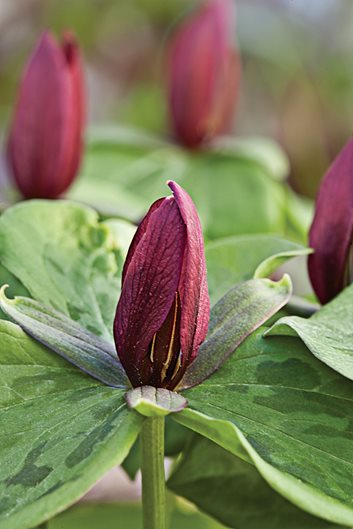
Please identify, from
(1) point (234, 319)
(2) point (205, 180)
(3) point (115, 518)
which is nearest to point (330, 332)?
(1) point (234, 319)

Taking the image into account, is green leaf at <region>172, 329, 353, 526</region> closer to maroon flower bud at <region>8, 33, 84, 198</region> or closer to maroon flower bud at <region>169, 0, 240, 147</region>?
maroon flower bud at <region>8, 33, 84, 198</region>

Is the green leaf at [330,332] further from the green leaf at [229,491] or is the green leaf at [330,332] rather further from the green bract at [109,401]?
the green leaf at [229,491]

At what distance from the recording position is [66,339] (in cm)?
45

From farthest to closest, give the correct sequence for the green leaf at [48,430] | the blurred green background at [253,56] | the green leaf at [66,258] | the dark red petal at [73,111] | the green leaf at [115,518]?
1. the blurred green background at [253,56]
2. the dark red petal at [73,111]
3. the green leaf at [115,518]
4. the green leaf at [66,258]
5. the green leaf at [48,430]

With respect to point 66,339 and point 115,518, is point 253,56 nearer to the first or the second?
point 115,518

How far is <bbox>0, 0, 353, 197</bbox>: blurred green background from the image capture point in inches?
83.4

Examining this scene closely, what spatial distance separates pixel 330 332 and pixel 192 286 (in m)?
0.08

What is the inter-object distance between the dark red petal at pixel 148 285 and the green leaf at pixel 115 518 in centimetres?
22

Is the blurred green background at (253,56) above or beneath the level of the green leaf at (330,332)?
beneath

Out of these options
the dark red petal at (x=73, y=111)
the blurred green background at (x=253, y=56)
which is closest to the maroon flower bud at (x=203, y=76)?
the dark red petal at (x=73, y=111)

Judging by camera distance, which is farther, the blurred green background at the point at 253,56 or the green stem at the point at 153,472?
the blurred green background at the point at 253,56

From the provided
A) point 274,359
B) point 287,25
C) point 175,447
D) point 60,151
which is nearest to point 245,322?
point 274,359

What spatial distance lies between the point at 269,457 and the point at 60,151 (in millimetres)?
405

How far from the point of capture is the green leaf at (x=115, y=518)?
626mm
